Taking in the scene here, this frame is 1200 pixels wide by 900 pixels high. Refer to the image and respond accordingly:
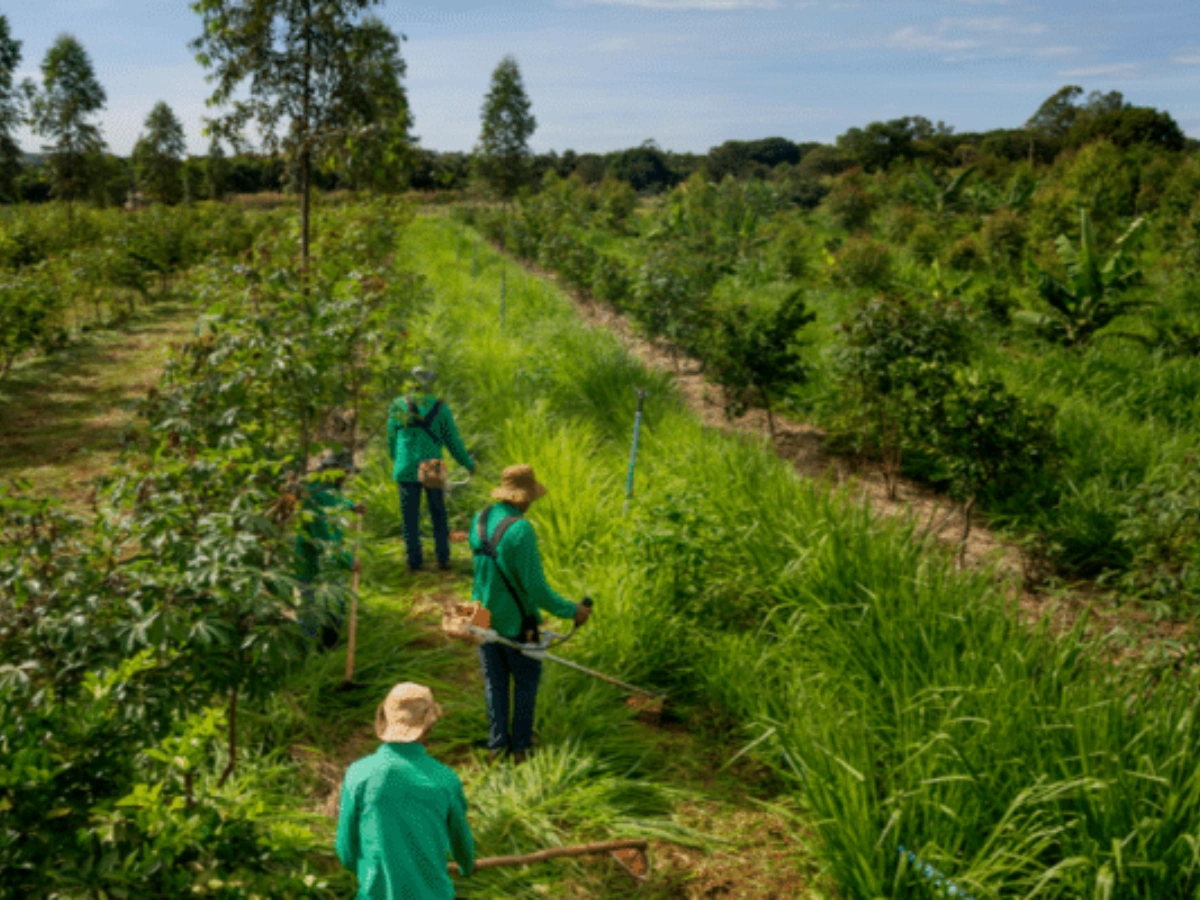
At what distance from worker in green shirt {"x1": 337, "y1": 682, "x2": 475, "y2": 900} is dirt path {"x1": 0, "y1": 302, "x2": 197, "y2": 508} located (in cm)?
470

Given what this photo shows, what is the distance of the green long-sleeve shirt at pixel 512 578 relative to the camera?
3.69 m

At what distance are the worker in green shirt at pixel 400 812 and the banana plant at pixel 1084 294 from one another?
39.7 feet

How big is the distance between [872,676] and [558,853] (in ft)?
6.05

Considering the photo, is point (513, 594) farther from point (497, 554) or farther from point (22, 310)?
point (22, 310)

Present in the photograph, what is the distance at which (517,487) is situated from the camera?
149 inches

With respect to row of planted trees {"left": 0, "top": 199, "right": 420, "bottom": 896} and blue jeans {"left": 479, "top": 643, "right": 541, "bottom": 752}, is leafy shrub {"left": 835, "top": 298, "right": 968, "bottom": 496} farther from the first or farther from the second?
row of planted trees {"left": 0, "top": 199, "right": 420, "bottom": 896}

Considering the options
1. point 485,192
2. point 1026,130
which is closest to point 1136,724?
point 485,192

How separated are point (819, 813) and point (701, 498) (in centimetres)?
238

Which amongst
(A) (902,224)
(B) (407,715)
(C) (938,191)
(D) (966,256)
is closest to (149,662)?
(B) (407,715)

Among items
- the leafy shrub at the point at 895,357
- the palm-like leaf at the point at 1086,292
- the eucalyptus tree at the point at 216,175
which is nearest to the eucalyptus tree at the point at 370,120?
the leafy shrub at the point at 895,357

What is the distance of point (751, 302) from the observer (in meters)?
14.1

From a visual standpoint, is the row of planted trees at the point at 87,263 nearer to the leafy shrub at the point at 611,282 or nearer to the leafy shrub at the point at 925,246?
the leafy shrub at the point at 611,282

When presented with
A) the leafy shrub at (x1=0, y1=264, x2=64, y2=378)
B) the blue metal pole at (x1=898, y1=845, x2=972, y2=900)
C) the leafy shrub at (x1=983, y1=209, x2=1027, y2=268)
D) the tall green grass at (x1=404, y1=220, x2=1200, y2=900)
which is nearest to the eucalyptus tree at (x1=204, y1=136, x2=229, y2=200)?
the leafy shrub at (x1=0, y1=264, x2=64, y2=378)

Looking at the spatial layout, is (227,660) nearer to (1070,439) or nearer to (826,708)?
(826,708)
